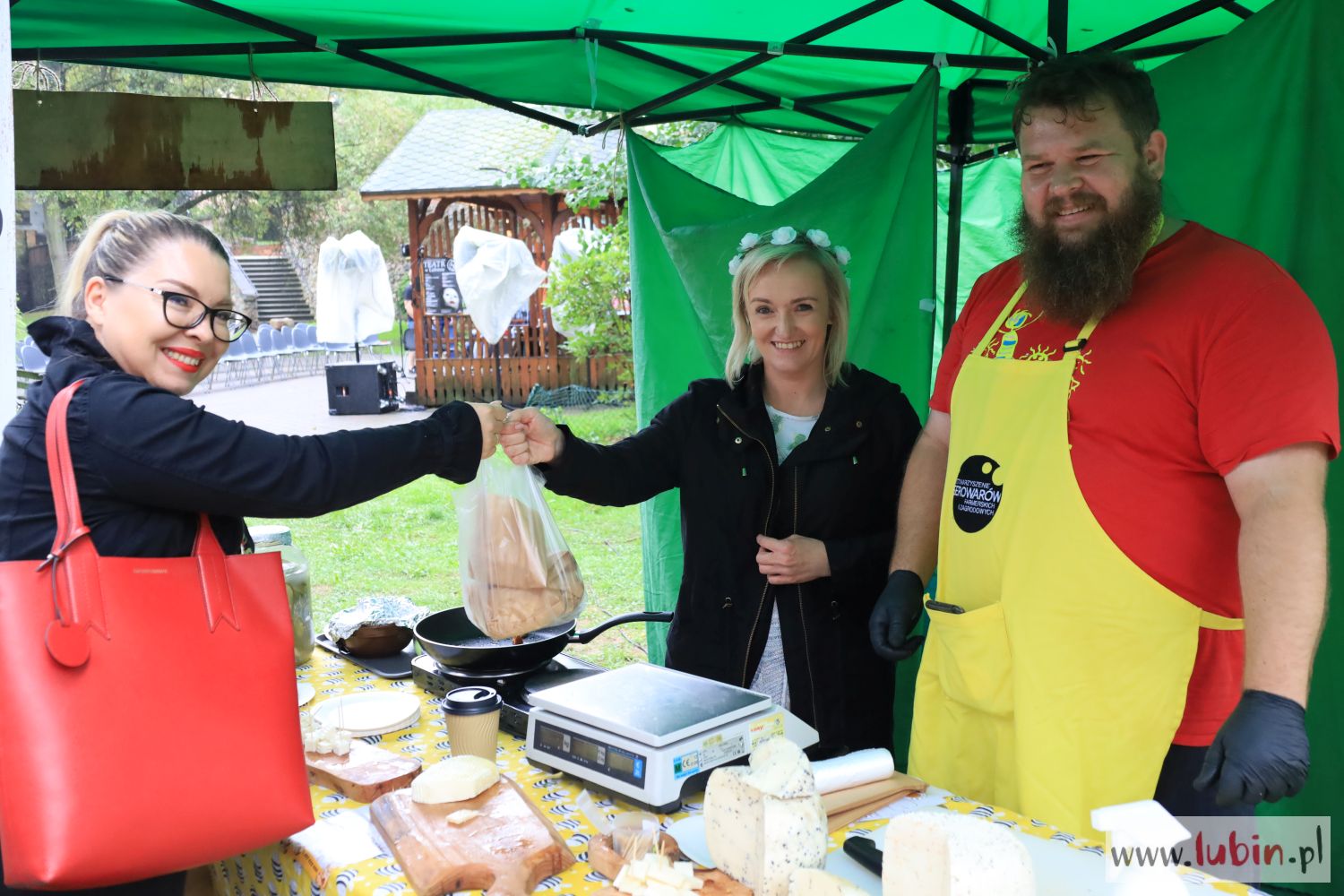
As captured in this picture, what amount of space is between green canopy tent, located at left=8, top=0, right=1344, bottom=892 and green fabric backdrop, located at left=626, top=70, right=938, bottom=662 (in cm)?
11

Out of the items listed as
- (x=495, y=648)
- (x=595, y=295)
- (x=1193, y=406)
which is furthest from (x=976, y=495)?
(x=595, y=295)

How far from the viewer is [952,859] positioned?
47.0 inches

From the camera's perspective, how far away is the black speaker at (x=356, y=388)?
1355 centimetres

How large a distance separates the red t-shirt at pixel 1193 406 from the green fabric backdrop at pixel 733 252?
1248 millimetres

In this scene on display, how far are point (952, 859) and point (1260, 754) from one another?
0.75m

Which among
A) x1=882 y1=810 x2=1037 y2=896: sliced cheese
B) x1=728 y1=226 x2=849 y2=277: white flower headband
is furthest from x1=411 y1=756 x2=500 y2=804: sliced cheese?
x1=728 y1=226 x2=849 y2=277: white flower headband

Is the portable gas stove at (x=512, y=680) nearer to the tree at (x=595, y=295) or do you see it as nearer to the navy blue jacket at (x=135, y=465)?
the navy blue jacket at (x=135, y=465)

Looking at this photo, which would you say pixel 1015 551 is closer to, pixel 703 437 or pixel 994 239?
pixel 703 437

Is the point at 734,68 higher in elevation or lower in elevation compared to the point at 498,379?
higher

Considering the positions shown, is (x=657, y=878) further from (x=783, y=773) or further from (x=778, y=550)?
(x=778, y=550)

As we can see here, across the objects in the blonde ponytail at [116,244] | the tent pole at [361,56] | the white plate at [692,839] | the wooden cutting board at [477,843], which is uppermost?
the tent pole at [361,56]

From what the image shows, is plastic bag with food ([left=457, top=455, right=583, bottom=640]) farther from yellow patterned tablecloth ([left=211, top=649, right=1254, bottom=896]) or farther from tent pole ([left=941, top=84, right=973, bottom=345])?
tent pole ([left=941, top=84, right=973, bottom=345])

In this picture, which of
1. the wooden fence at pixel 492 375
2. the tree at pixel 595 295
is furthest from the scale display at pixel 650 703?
the wooden fence at pixel 492 375

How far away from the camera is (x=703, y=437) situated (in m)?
2.88
